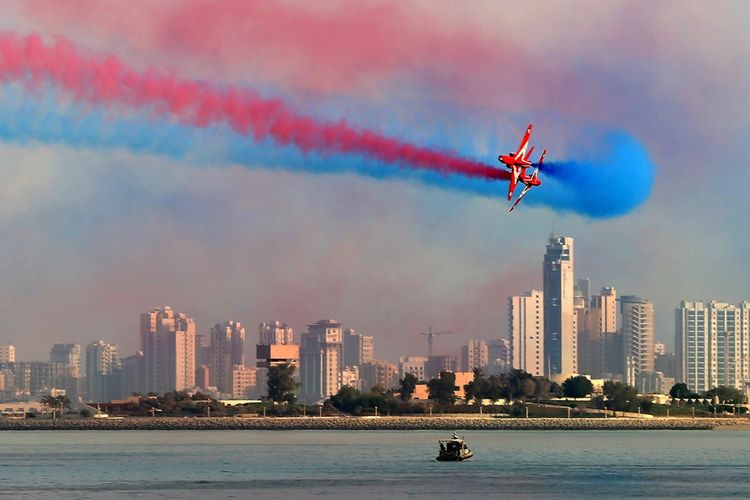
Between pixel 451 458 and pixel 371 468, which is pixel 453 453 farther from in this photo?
pixel 371 468

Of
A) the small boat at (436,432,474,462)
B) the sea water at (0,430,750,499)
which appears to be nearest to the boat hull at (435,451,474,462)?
the small boat at (436,432,474,462)

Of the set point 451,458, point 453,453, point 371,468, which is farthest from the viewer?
point 453,453

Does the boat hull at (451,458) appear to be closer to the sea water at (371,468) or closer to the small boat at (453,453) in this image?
Result: the small boat at (453,453)

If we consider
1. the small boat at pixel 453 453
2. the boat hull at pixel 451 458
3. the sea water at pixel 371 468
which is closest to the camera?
the sea water at pixel 371 468

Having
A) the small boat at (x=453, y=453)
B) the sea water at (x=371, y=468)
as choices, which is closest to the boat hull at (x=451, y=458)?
the small boat at (x=453, y=453)

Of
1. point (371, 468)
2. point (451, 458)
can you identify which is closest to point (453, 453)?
point (451, 458)

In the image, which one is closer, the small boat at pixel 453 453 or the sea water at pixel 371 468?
the sea water at pixel 371 468

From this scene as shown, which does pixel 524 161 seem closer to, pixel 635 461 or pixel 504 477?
pixel 504 477

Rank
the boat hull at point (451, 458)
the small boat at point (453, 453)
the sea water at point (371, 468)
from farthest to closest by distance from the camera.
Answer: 1. the small boat at point (453, 453)
2. the boat hull at point (451, 458)
3. the sea water at point (371, 468)

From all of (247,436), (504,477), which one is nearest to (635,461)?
(504,477)
